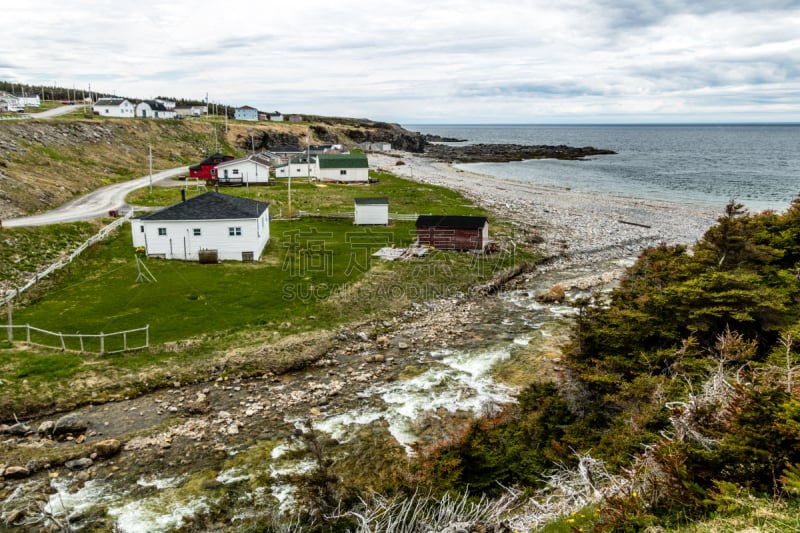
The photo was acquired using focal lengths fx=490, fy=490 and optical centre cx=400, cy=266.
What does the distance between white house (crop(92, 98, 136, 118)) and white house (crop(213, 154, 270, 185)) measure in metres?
42.1

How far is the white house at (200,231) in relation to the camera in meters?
32.2

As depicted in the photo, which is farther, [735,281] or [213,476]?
[735,281]

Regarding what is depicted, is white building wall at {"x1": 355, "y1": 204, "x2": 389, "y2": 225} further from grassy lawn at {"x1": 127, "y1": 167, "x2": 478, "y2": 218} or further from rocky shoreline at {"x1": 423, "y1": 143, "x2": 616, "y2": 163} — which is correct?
rocky shoreline at {"x1": 423, "y1": 143, "x2": 616, "y2": 163}

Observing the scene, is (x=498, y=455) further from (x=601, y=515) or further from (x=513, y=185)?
(x=513, y=185)

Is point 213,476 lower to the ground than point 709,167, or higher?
lower

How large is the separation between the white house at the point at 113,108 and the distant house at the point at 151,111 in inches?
138

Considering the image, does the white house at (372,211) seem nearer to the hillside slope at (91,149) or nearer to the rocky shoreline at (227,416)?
the rocky shoreline at (227,416)

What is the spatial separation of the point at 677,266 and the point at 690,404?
1317 centimetres

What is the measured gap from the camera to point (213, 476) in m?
14.2

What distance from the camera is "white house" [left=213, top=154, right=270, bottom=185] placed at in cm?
6581

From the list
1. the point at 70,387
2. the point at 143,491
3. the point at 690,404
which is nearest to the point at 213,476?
the point at 143,491

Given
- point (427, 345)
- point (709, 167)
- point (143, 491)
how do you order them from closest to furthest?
point (143, 491)
point (427, 345)
point (709, 167)

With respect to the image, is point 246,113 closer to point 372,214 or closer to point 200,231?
point 372,214

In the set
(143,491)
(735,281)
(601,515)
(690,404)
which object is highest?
(735,281)
